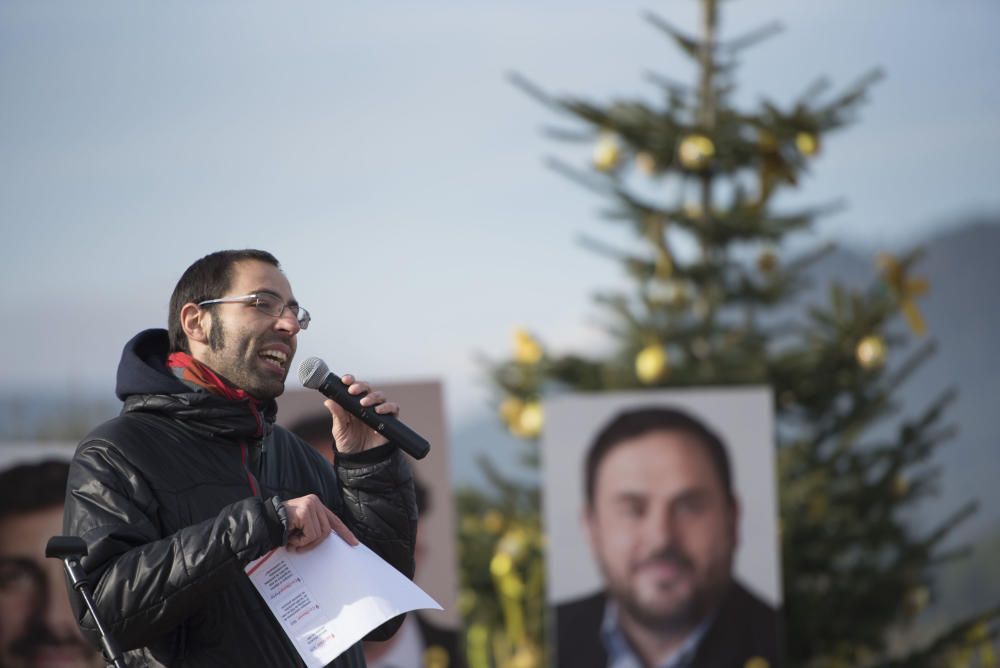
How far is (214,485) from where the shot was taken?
2090mm

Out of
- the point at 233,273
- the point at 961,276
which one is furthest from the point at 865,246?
the point at 233,273

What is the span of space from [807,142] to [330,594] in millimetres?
5058

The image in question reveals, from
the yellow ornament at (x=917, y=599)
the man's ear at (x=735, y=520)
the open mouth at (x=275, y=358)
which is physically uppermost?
the open mouth at (x=275, y=358)

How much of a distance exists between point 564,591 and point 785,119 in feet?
7.95

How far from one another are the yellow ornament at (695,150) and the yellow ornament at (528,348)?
1089 mm

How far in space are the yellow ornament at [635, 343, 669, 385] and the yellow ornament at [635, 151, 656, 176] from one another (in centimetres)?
89

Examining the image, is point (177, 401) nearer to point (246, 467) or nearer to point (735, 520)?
point (246, 467)

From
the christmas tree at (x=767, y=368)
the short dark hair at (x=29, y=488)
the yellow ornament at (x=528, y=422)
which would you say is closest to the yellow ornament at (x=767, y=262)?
the christmas tree at (x=767, y=368)

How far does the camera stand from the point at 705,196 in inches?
269

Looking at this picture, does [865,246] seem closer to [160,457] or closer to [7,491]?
[7,491]

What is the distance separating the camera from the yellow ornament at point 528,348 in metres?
6.70

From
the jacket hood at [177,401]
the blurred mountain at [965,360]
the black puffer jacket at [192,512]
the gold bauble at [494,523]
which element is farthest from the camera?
the blurred mountain at [965,360]

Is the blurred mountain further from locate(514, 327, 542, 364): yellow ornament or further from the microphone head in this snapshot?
the microphone head

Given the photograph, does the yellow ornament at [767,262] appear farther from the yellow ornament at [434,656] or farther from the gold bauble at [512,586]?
the yellow ornament at [434,656]
